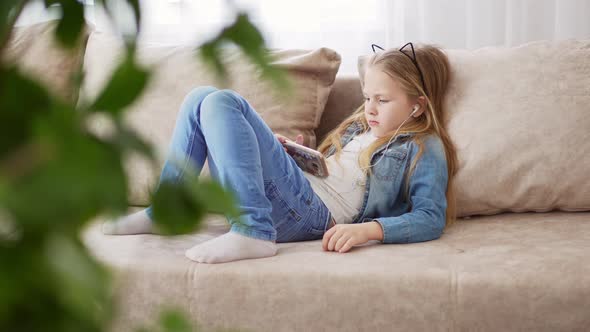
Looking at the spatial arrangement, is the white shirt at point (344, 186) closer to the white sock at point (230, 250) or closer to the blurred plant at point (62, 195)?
the white sock at point (230, 250)

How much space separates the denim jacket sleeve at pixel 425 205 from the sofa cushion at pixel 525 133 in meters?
0.07

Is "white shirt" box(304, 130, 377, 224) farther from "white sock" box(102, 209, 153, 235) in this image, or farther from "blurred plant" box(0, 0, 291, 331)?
"blurred plant" box(0, 0, 291, 331)

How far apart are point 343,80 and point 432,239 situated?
2.11 ft

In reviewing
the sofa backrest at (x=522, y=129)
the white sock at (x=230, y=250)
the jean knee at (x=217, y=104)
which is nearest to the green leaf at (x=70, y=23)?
the white sock at (x=230, y=250)

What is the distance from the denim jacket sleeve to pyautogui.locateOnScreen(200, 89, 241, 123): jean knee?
0.40 metres

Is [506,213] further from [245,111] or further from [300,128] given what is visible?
[245,111]

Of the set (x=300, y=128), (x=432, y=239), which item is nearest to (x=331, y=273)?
(x=432, y=239)

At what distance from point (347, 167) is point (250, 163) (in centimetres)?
36

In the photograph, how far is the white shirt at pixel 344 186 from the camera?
1.55m

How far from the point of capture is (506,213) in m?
1.55

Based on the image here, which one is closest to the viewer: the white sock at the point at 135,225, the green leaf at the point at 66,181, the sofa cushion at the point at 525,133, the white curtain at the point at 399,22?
the green leaf at the point at 66,181

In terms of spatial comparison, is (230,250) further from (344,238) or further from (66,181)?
(66,181)

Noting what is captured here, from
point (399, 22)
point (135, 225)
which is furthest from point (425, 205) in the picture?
point (399, 22)

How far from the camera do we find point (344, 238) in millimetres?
1264
